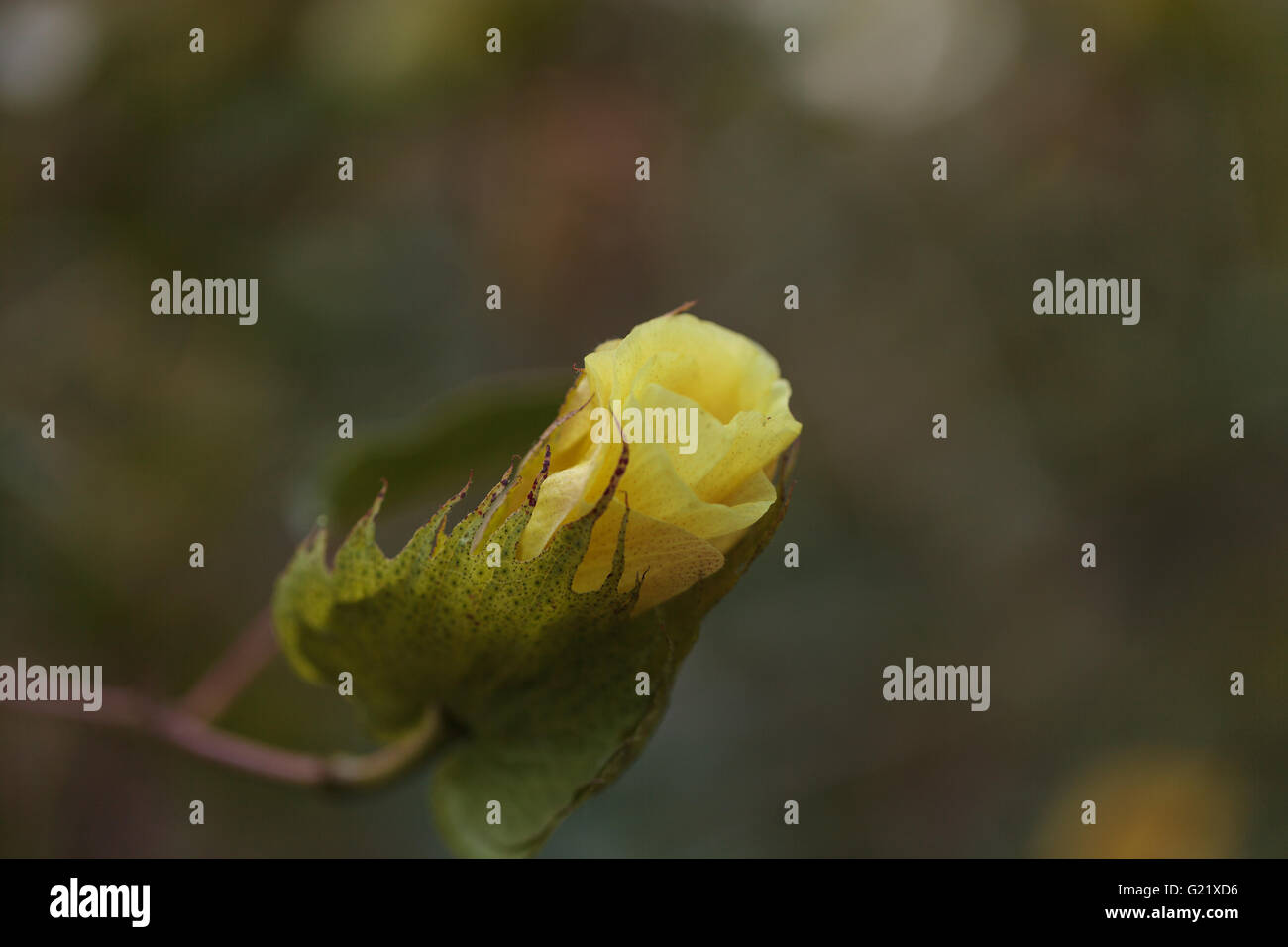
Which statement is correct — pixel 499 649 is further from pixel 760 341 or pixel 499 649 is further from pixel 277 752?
pixel 760 341

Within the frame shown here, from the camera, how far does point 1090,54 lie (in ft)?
5.97

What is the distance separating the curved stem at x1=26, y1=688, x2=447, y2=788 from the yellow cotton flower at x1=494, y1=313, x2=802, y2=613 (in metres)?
0.22

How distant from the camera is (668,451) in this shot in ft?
1.86

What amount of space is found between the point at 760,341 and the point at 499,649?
5.54 feet

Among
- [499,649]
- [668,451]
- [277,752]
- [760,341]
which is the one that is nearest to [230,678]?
[277,752]

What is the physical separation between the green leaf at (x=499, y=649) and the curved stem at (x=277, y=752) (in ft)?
0.06

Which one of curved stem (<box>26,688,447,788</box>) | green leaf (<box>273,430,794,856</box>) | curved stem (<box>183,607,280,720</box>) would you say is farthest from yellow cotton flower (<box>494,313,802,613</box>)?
curved stem (<box>183,607,280,720</box>)

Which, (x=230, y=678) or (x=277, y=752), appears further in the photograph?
(x=230, y=678)

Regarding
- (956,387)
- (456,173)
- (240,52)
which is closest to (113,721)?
(240,52)

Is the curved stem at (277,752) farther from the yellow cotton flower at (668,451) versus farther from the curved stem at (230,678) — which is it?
the yellow cotton flower at (668,451)

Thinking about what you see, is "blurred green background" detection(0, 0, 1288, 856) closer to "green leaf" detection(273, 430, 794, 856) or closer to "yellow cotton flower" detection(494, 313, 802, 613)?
"green leaf" detection(273, 430, 794, 856)

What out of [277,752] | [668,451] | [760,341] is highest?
[760,341]

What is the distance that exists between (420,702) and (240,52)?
3.45 feet

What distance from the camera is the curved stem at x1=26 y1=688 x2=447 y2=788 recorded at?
Result: 30.1 inches
